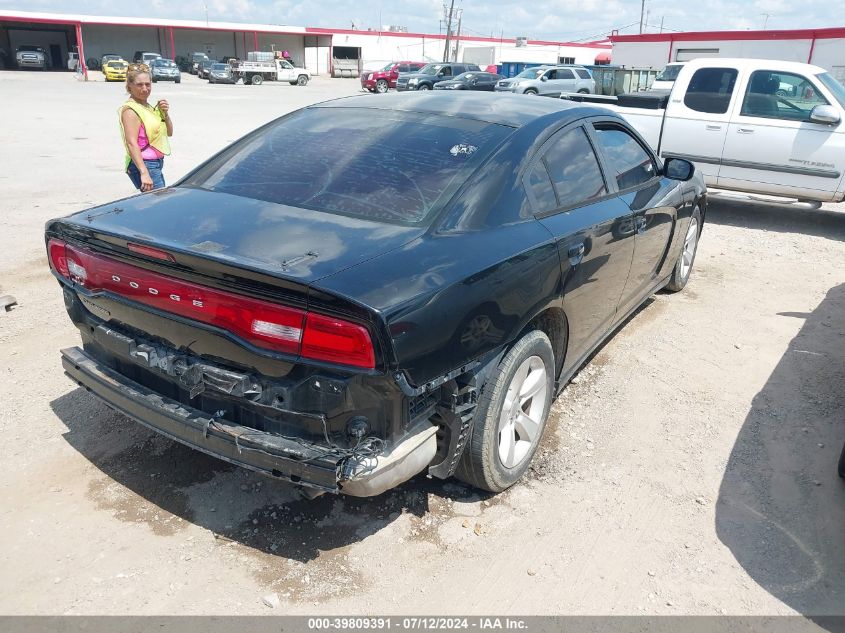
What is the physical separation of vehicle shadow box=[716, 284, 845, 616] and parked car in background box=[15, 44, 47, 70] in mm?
56095

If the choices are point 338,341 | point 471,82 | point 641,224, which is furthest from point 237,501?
point 471,82

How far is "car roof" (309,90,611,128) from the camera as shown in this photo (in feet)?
11.2

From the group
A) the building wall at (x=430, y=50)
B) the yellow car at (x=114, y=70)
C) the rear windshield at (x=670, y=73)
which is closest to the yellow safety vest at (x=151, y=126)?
the rear windshield at (x=670, y=73)

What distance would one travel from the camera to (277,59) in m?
46.4

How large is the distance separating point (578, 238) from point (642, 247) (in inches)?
43.6

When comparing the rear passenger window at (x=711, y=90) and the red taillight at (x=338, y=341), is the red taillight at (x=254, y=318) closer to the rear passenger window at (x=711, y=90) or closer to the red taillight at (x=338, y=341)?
the red taillight at (x=338, y=341)

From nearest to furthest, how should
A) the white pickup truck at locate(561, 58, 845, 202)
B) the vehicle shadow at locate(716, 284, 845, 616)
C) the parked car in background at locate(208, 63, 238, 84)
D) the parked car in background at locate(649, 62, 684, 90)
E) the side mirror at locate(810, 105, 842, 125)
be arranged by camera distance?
the vehicle shadow at locate(716, 284, 845, 616), the side mirror at locate(810, 105, 842, 125), the white pickup truck at locate(561, 58, 845, 202), the parked car in background at locate(649, 62, 684, 90), the parked car in background at locate(208, 63, 238, 84)

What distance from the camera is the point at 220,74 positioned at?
4322cm

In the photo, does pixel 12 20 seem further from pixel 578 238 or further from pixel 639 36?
pixel 578 238

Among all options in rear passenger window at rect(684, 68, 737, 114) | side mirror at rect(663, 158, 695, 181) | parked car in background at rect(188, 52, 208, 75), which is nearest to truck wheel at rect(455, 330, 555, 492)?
side mirror at rect(663, 158, 695, 181)

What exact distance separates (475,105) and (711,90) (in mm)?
6494

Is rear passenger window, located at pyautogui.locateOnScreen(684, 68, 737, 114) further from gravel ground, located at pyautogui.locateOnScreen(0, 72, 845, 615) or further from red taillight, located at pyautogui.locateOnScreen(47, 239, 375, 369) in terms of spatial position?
red taillight, located at pyautogui.locateOnScreen(47, 239, 375, 369)

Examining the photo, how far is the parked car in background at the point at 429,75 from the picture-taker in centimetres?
3481

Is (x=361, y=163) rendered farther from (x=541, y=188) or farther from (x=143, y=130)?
(x=143, y=130)
